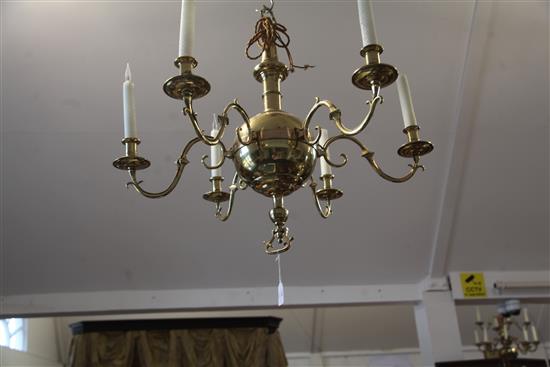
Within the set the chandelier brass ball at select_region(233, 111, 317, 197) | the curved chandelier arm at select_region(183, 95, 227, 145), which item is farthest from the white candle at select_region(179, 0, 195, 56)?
the chandelier brass ball at select_region(233, 111, 317, 197)

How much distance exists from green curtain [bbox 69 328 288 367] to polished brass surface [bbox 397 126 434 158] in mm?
4034

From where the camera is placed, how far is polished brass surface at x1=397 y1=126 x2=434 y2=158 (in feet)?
5.75

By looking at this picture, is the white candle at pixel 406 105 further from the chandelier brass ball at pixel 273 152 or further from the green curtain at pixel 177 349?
the green curtain at pixel 177 349

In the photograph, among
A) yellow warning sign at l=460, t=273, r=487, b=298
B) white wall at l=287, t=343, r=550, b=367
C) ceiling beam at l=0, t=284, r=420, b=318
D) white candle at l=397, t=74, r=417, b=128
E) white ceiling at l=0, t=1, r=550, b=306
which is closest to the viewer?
white candle at l=397, t=74, r=417, b=128

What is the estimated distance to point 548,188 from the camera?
4.88 metres

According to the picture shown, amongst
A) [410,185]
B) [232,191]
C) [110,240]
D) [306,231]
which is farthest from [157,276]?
[232,191]

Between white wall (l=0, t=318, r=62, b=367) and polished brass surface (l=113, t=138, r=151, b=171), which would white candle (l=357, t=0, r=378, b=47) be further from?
white wall (l=0, t=318, r=62, b=367)

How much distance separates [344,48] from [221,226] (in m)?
1.86

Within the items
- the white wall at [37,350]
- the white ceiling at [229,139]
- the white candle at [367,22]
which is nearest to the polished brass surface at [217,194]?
the white candle at [367,22]

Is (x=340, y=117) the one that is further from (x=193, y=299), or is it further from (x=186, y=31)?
(x=193, y=299)

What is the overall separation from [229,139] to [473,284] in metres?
2.86

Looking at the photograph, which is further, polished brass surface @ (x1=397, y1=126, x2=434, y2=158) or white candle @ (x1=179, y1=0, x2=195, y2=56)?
polished brass surface @ (x1=397, y1=126, x2=434, y2=158)

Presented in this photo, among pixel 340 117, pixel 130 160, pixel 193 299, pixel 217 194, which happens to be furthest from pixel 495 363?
pixel 130 160

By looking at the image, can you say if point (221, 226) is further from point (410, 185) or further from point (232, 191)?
point (232, 191)
